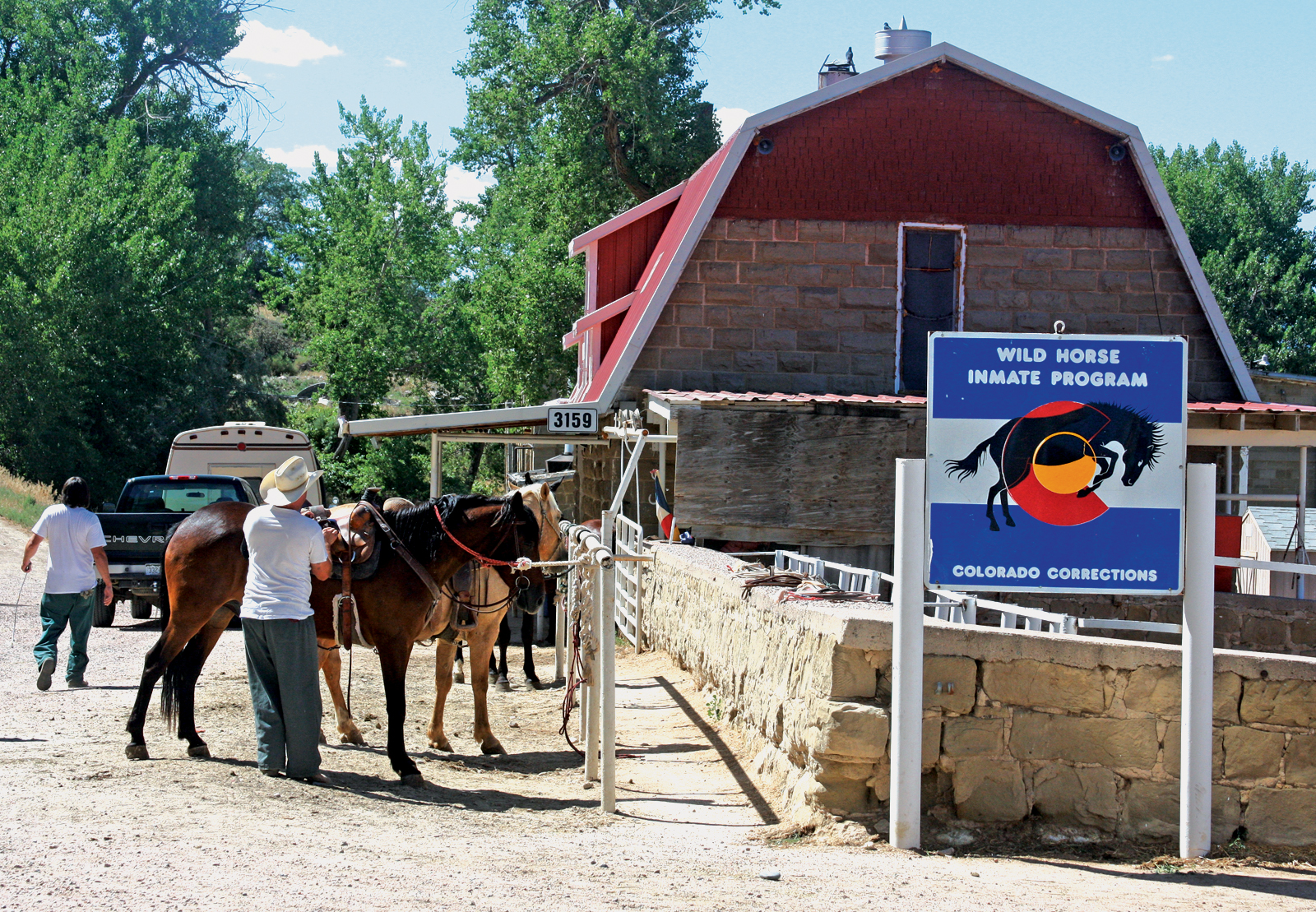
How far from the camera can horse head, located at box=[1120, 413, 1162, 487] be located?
569 cm

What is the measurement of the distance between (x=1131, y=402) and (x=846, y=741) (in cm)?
217

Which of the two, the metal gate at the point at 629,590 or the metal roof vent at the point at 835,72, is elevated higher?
the metal roof vent at the point at 835,72

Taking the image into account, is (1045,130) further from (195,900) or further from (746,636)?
(195,900)

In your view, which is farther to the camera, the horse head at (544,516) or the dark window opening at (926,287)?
the dark window opening at (926,287)

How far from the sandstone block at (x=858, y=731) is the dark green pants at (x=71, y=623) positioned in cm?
714

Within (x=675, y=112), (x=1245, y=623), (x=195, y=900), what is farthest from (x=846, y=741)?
(x=675, y=112)

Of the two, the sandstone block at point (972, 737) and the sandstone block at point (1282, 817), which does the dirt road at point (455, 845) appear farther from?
the sandstone block at point (972, 737)

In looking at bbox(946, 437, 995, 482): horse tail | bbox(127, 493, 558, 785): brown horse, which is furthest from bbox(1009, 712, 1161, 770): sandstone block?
bbox(127, 493, 558, 785): brown horse

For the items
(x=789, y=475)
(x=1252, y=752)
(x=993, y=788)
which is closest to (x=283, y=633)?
(x=993, y=788)

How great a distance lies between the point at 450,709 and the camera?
9734 millimetres

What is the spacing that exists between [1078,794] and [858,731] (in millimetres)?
1104

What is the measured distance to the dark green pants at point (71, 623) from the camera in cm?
980

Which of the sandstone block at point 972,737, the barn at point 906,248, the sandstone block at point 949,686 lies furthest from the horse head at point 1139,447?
the barn at point 906,248

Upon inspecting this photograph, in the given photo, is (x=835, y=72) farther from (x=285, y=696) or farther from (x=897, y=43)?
(x=285, y=696)
